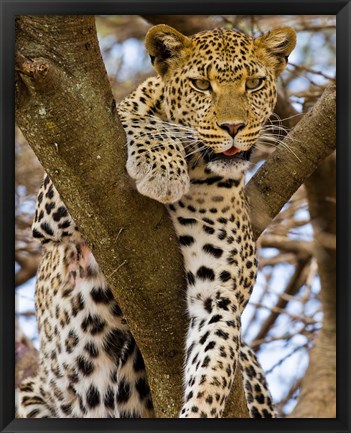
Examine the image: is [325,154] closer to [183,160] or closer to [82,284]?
[183,160]

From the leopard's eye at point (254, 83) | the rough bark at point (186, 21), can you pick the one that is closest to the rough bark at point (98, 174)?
the leopard's eye at point (254, 83)

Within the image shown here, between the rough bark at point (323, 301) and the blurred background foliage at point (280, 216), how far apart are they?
144 millimetres

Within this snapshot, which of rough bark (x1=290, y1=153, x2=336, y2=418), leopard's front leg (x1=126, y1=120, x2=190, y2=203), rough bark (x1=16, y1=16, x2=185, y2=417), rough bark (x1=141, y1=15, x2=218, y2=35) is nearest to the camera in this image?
rough bark (x1=16, y1=16, x2=185, y2=417)

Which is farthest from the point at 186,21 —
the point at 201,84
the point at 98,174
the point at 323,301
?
the point at 323,301

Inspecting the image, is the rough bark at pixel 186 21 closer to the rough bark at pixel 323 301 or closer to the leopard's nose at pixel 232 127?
the leopard's nose at pixel 232 127

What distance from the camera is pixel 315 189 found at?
545cm

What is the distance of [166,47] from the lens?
4.28 m

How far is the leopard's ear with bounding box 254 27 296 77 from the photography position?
14.4 ft

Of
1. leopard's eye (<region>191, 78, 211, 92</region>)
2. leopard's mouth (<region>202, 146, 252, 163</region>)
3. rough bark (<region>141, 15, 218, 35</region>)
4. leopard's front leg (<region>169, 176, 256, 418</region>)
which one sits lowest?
leopard's front leg (<region>169, 176, 256, 418</region>)

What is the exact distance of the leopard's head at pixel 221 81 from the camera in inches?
160

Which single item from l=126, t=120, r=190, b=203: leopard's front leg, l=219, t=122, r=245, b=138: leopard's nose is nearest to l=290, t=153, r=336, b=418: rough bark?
l=219, t=122, r=245, b=138: leopard's nose

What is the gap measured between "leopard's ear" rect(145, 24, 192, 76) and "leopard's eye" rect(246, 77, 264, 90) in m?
0.30

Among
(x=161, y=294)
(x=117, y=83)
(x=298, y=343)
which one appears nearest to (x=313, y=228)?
(x=298, y=343)

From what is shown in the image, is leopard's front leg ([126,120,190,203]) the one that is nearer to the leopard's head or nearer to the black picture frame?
the leopard's head
